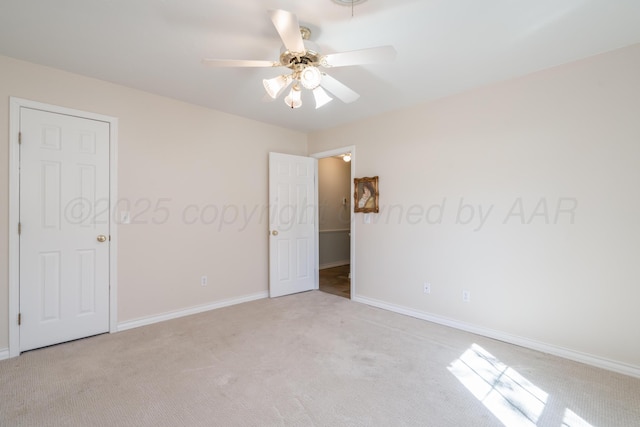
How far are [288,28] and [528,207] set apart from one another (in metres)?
2.48

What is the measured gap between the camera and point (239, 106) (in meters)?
3.45

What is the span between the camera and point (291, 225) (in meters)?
4.29

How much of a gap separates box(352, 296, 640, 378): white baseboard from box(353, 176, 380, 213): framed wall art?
1.22 metres

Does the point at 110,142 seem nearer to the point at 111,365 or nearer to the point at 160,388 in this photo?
the point at 111,365

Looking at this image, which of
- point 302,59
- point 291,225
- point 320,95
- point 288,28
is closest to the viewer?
point 288,28

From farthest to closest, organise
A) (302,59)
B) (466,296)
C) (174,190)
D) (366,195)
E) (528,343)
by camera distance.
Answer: (366,195), (174,190), (466,296), (528,343), (302,59)

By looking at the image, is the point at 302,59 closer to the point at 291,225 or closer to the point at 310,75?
the point at 310,75

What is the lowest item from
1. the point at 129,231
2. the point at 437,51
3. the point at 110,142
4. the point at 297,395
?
the point at 297,395

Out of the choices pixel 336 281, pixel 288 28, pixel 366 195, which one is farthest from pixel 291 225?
pixel 288 28

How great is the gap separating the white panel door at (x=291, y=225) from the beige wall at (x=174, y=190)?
154 millimetres

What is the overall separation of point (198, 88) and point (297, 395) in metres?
2.89

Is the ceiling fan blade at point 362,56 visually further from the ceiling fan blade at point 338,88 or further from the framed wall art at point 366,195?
the framed wall art at point 366,195

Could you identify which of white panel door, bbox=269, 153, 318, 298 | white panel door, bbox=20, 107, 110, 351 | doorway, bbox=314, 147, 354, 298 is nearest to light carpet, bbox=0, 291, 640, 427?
white panel door, bbox=20, 107, 110, 351

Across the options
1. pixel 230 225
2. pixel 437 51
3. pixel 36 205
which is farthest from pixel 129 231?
pixel 437 51
